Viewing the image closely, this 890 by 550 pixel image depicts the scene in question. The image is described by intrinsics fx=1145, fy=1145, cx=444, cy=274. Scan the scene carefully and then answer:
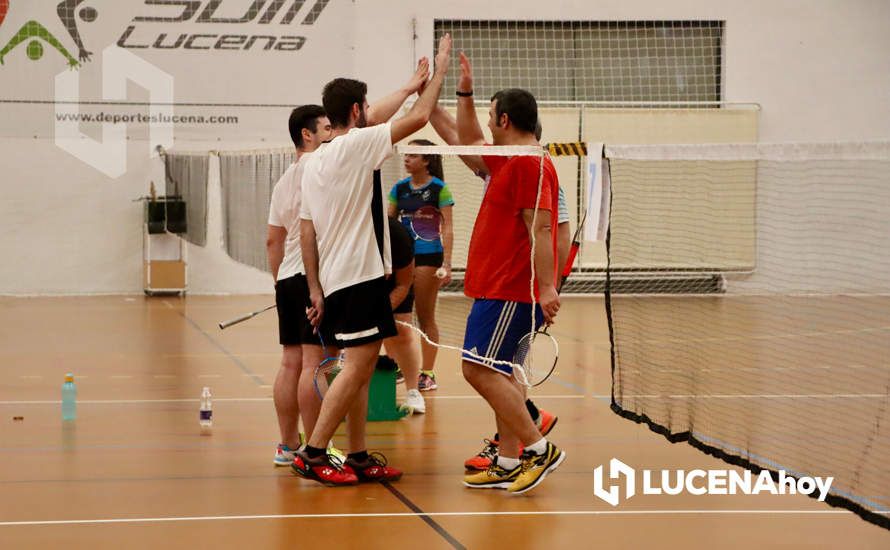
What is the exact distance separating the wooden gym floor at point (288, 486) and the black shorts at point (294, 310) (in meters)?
0.72

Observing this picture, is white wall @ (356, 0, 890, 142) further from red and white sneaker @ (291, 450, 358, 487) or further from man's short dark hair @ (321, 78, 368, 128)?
red and white sneaker @ (291, 450, 358, 487)

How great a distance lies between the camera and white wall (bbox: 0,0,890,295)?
18922mm

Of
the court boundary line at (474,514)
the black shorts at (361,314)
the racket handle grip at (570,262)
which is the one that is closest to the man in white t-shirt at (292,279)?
the black shorts at (361,314)

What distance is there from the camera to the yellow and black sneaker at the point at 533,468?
542 centimetres

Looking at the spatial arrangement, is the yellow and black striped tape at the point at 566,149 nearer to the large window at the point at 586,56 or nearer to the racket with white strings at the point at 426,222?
the racket with white strings at the point at 426,222

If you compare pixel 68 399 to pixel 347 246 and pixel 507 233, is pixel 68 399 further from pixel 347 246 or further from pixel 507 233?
pixel 507 233

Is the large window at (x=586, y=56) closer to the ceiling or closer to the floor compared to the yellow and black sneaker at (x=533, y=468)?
closer to the ceiling

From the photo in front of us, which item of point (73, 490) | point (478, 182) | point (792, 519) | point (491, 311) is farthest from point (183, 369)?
point (478, 182)

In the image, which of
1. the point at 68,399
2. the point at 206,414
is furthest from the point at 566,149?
the point at 68,399

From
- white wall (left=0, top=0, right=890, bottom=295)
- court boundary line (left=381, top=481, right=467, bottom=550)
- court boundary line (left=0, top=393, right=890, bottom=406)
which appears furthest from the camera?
white wall (left=0, top=0, right=890, bottom=295)

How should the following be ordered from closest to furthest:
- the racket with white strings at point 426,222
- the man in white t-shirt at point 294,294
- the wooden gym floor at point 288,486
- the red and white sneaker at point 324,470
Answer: the wooden gym floor at point 288,486, the red and white sneaker at point 324,470, the man in white t-shirt at point 294,294, the racket with white strings at point 426,222

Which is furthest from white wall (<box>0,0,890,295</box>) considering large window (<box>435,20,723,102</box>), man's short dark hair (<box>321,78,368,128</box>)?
man's short dark hair (<box>321,78,368,128</box>)

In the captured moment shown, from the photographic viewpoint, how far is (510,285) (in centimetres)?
547

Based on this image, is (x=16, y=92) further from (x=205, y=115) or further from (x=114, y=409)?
(x=114, y=409)
